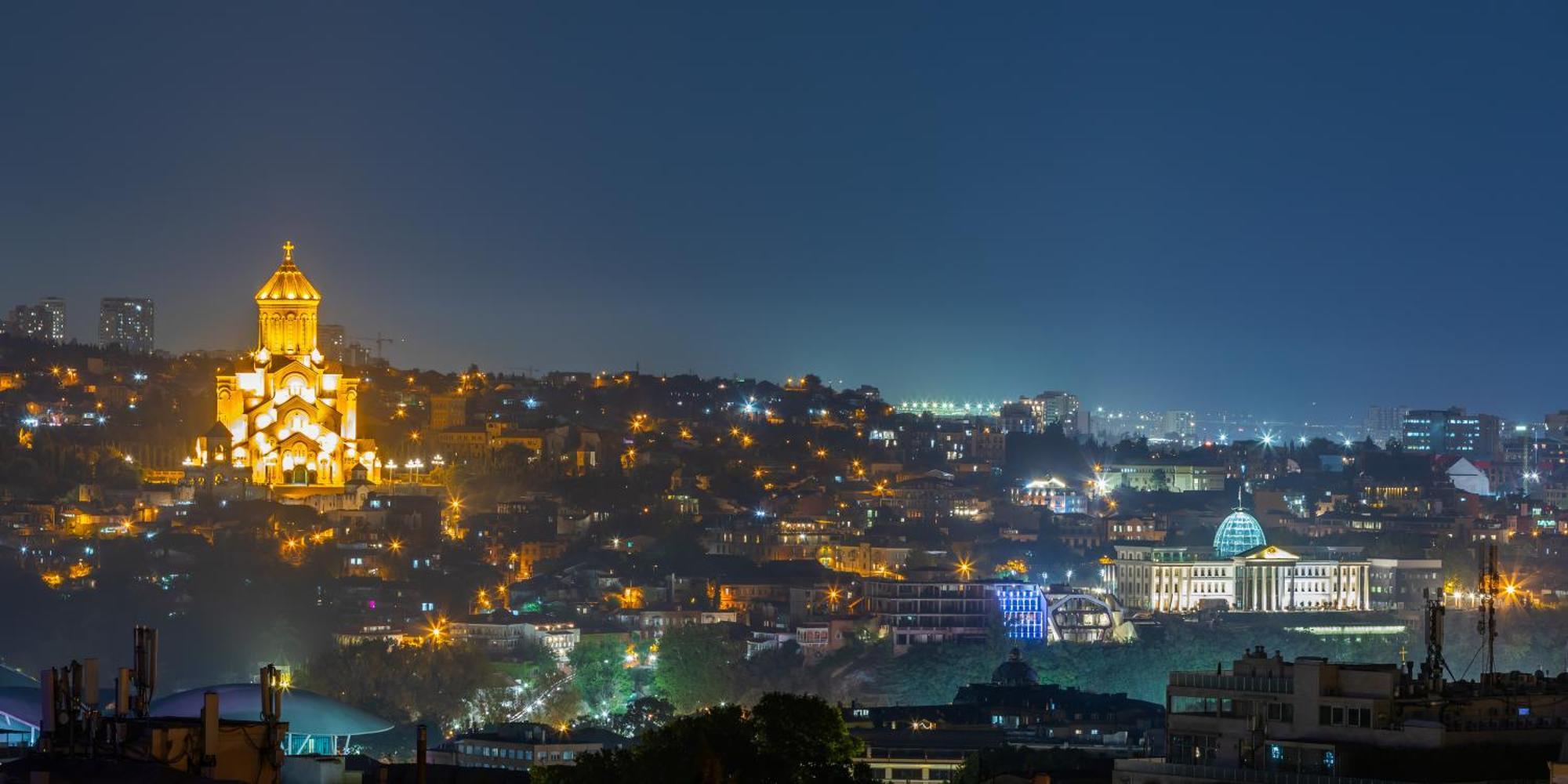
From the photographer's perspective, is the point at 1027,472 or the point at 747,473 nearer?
the point at 747,473

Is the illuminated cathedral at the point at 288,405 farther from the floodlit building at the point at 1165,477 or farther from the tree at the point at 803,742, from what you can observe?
the tree at the point at 803,742

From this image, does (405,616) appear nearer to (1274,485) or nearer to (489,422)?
(489,422)

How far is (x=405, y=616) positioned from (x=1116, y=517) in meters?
48.9

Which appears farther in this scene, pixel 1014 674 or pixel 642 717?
pixel 1014 674

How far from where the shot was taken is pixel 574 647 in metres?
113

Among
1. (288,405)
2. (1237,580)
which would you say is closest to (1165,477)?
(1237,580)

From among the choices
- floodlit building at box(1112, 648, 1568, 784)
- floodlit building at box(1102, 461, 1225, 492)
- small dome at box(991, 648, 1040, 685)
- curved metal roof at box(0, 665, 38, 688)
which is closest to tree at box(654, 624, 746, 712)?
small dome at box(991, 648, 1040, 685)

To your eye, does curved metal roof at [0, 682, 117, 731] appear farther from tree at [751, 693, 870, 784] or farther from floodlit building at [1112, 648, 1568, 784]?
floodlit building at [1112, 648, 1568, 784]

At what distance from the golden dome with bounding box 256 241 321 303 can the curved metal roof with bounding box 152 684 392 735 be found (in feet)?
163

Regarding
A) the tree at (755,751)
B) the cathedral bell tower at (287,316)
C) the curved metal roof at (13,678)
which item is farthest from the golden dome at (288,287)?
the tree at (755,751)

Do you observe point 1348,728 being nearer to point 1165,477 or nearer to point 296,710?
point 296,710

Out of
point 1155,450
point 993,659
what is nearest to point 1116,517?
point 1155,450

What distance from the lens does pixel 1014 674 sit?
103 meters

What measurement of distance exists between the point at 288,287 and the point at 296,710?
5786 centimetres
